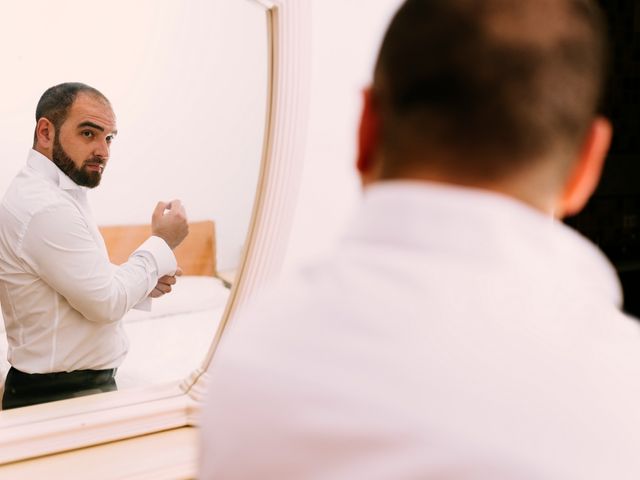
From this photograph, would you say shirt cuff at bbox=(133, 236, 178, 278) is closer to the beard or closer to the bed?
the bed

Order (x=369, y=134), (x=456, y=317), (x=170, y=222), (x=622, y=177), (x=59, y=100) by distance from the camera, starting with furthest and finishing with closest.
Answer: (x=622, y=177) → (x=170, y=222) → (x=59, y=100) → (x=369, y=134) → (x=456, y=317)

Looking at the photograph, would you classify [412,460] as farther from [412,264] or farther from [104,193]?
[104,193]

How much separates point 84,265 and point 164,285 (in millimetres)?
192

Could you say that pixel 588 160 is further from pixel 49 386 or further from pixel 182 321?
pixel 49 386

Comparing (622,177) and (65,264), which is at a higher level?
(622,177)

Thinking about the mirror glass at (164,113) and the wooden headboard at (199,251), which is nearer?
the mirror glass at (164,113)

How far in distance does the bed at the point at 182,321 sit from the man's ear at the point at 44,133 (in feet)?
0.98

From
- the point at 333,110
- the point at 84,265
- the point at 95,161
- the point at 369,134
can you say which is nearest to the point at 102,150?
the point at 95,161

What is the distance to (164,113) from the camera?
1384mm

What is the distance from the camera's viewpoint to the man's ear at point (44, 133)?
1.30m

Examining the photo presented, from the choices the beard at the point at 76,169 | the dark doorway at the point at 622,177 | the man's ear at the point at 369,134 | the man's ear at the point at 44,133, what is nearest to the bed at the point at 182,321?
the beard at the point at 76,169

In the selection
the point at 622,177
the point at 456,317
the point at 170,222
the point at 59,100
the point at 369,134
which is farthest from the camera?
the point at 622,177

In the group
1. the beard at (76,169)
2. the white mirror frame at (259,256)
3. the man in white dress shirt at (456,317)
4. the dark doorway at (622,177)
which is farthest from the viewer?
the dark doorway at (622,177)

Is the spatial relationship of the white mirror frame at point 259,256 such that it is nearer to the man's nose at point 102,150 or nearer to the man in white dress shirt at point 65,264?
the man in white dress shirt at point 65,264
